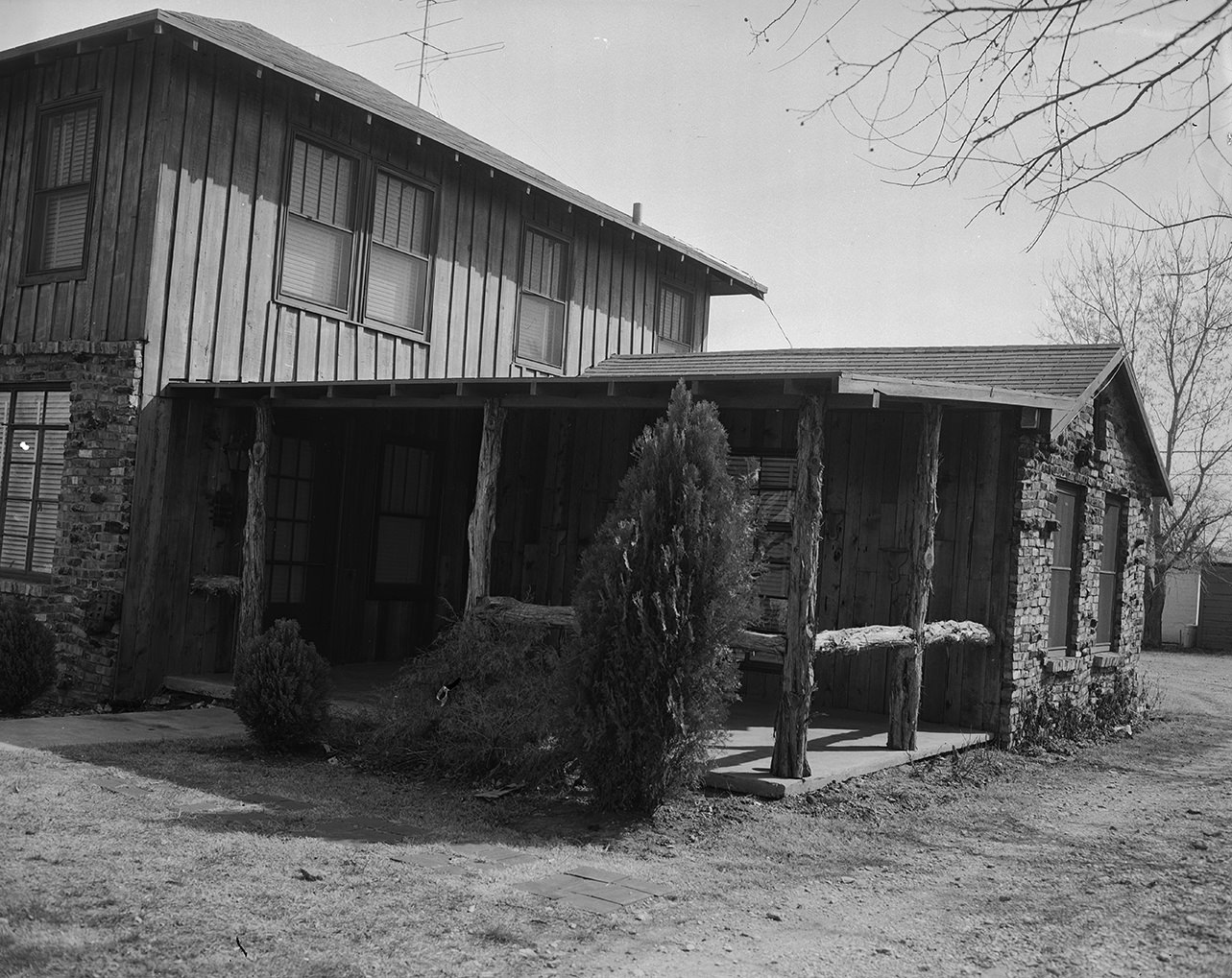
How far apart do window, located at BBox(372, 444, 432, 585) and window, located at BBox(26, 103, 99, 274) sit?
11.8 feet

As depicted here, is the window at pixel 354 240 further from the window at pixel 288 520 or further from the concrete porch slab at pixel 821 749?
the concrete porch slab at pixel 821 749

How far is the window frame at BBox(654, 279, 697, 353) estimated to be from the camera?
54.4 feet

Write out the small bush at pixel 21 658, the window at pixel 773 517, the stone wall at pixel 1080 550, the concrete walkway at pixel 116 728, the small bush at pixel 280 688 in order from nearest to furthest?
the small bush at pixel 280 688
the concrete walkway at pixel 116 728
the small bush at pixel 21 658
the stone wall at pixel 1080 550
the window at pixel 773 517

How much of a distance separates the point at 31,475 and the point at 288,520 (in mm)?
2332

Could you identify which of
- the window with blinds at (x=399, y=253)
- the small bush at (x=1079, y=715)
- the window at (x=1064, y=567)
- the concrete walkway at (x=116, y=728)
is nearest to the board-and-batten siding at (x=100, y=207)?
the window with blinds at (x=399, y=253)

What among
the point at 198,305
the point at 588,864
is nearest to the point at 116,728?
the point at 198,305

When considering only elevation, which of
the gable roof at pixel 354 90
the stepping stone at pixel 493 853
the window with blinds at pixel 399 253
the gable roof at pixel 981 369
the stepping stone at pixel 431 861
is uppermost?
the gable roof at pixel 354 90

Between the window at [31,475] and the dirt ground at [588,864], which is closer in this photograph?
the dirt ground at [588,864]

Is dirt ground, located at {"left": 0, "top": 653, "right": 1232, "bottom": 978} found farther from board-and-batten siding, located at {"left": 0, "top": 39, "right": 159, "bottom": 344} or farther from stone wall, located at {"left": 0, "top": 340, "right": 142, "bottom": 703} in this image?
board-and-batten siding, located at {"left": 0, "top": 39, "right": 159, "bottom": 344}

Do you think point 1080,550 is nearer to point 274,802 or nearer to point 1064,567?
point 1064,567

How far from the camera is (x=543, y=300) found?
14.3 m

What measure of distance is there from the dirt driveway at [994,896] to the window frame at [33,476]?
7118mm

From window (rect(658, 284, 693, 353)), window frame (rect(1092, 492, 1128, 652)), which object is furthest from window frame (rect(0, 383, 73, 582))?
Answer: window frame (rect(1092, 492, 1128, 652))

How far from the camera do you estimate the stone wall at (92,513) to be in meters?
9.95
